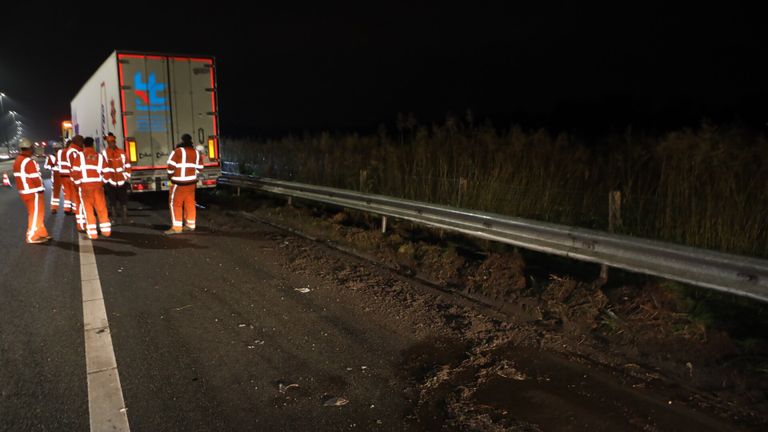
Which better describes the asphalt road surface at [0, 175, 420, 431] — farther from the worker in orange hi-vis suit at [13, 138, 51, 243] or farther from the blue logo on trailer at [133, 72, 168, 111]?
the blue logo on trailer at [133, 72, 168, 111]

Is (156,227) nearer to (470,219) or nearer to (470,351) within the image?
(470,219)

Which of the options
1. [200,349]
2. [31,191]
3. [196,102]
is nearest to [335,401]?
[200,349]

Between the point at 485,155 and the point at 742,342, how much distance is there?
20.1 feet

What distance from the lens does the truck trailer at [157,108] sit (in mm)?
11180

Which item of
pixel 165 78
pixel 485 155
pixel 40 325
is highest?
pixel 165 78

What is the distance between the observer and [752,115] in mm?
22141

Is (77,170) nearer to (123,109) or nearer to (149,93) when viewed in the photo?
(123,109)

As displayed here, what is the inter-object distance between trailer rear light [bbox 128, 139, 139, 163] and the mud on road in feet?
21.1

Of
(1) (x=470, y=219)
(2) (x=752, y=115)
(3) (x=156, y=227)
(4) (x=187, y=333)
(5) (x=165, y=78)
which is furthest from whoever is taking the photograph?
(2) (x=752, y=115)

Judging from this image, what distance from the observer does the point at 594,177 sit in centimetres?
832

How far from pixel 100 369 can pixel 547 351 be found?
3539 millimetres

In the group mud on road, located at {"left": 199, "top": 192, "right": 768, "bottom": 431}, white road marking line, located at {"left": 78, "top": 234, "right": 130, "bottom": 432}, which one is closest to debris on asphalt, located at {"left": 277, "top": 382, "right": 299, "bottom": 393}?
mud on road, located at {"left": 199, "top": 192, "right": 768, "bottom": 431}

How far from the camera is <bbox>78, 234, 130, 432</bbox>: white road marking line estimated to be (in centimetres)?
329

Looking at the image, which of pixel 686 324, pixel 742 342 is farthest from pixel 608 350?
pixel 742 342
